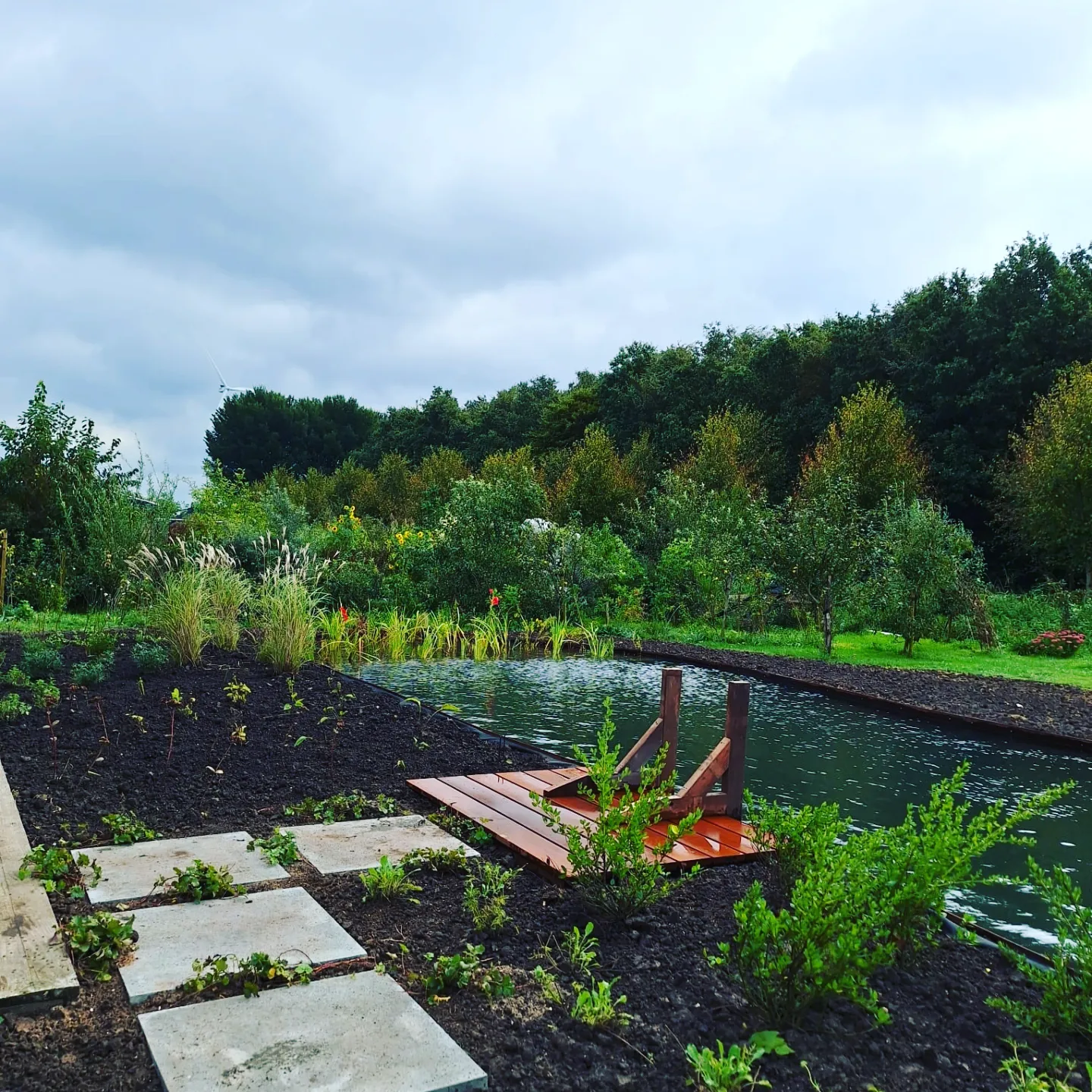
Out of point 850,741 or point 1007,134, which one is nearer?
point 850,741

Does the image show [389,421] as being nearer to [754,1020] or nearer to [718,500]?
[718,500]

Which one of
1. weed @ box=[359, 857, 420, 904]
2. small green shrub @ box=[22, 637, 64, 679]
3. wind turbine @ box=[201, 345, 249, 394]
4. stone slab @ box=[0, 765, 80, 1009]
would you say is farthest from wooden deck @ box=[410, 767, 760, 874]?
wind turbine @ box=[201, 345, 249, 394]

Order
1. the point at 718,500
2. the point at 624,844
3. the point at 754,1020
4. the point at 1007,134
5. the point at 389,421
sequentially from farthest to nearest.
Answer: the point at 389,421, the point at 718,500, the point at 1007,134, the point at 624,844, the point at 754,1020

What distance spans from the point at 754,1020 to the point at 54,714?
422 cm

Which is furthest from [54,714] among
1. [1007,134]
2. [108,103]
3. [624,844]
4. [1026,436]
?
[1026,436]

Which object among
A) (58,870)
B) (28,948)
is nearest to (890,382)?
(58,870)

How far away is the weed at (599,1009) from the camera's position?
1841mm

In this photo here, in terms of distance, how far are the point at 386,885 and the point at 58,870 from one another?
3.04 feet

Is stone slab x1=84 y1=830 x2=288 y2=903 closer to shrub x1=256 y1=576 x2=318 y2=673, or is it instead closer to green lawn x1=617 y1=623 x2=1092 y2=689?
shrub x1=256 y1=576 x2=318 y2=673

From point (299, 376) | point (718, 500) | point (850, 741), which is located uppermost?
point (299, 376)

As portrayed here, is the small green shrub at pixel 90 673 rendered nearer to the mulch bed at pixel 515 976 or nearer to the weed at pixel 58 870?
the mulch bed at pixel 515 976

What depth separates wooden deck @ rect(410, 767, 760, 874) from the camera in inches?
116

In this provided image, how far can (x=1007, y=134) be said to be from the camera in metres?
6.08

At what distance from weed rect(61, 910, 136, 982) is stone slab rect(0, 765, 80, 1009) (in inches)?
1.3
